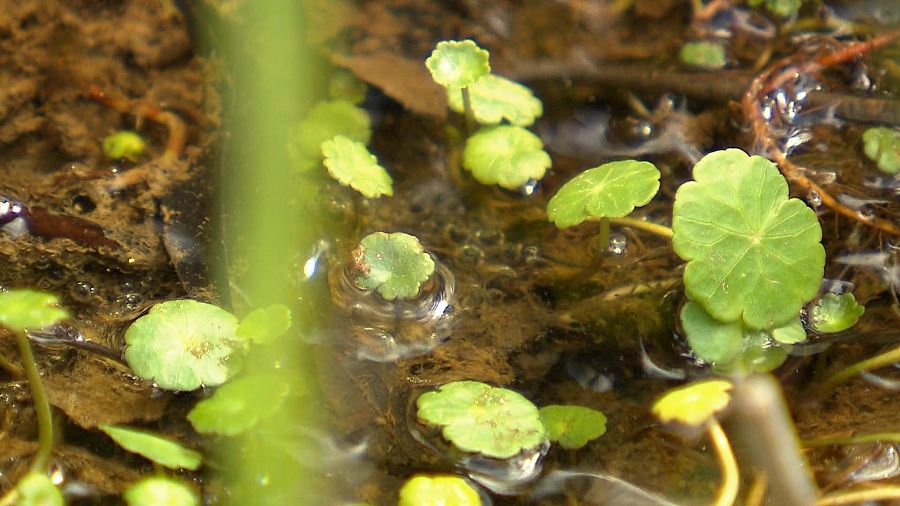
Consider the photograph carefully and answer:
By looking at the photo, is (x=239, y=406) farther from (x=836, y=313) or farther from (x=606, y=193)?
(x=836, y=313)

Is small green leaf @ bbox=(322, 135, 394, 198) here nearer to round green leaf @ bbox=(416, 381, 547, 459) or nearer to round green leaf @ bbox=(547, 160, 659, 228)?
round green leaf @ bbox=(547, 160, 659, 228)

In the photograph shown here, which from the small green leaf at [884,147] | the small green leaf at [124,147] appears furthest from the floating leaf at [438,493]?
the small green leaf at [884,147]

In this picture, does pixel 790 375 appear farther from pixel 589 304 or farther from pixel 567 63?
pixel 567 63

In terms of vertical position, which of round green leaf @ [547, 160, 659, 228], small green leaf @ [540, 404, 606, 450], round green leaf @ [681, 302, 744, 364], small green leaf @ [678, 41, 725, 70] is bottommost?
small green leaf @ [540, 404, 606, 450]

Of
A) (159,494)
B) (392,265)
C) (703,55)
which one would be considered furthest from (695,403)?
(703,55)

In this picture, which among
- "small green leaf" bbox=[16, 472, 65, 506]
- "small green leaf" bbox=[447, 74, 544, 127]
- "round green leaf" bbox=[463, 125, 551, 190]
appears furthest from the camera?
"small green leaf" bbox=[447, 74, 544, 127]

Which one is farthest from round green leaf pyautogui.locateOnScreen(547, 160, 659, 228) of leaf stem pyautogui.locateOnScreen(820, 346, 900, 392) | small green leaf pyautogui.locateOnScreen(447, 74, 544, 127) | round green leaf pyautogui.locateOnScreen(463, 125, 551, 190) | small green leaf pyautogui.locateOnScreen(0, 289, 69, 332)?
small green leaf pyautogui.locateOnScreen(0, 289, 69, 332)

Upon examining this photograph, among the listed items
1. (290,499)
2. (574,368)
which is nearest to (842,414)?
(574,368)

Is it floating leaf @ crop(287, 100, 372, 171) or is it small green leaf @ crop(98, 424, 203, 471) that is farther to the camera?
floating leaf @ crop(287, 100, 372, 171)
